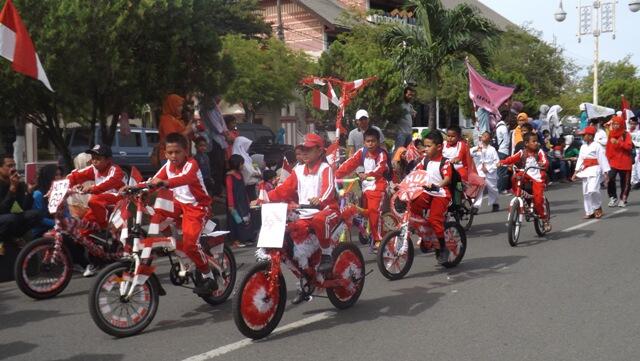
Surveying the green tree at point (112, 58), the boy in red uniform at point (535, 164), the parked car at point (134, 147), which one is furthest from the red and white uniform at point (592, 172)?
the parked car at point (134, 147)

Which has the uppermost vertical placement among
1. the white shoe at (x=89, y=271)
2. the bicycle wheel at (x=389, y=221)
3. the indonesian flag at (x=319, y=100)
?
the indonesian flag at (x=319, y=100)

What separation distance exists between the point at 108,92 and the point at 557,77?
3932cm

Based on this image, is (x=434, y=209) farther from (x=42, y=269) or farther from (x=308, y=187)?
(x=42, y=269)

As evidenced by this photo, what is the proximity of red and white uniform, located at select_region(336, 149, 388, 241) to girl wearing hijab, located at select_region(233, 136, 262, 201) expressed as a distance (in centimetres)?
295

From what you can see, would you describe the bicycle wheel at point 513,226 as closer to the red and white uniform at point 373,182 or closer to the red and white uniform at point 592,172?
the red and white uniform at point 373,182

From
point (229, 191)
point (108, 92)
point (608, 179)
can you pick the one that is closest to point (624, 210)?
point (608, 179)

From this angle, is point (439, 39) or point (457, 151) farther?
point (439, 39)

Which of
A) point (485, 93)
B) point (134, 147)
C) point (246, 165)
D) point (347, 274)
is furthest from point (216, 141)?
point (134, 147)

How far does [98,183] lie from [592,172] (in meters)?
9.10

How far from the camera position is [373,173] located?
31.1 ft

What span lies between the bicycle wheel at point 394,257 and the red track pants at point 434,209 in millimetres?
417

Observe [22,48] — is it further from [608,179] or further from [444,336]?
[608,179]

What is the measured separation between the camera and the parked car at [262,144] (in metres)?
25.9

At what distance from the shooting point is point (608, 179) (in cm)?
1489
